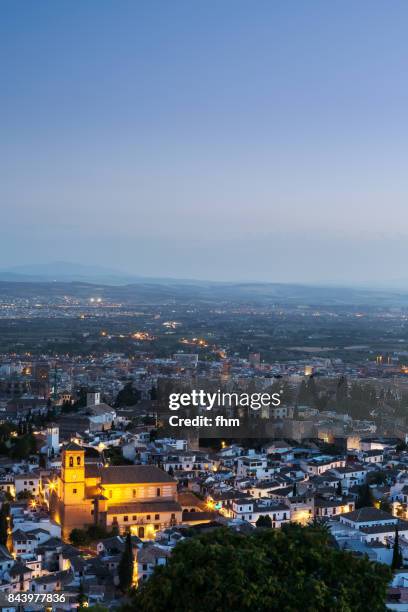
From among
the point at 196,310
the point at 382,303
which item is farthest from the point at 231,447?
the point at 382,303

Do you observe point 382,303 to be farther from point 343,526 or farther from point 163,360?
point 343,526

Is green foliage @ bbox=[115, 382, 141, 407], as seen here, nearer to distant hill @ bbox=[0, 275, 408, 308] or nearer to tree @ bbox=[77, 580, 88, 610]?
tree @ bbox=[77, 580, 88, 610]

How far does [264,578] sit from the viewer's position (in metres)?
6.99

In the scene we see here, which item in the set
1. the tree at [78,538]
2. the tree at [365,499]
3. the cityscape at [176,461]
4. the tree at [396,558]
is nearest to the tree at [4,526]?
the cityscape at [176,461]

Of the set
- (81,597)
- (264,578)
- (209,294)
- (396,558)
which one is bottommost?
(81,597)

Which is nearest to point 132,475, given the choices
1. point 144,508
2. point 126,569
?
point 144,508

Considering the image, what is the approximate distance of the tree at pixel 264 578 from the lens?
271 inches

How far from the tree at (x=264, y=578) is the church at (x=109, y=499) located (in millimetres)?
7265

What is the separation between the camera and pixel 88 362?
4519 cm

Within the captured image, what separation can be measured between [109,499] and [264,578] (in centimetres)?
866

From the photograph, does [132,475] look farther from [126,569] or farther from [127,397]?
[127,397]

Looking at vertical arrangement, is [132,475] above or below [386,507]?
above

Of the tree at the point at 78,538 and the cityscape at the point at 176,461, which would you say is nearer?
the cityscape at the point at 176,461

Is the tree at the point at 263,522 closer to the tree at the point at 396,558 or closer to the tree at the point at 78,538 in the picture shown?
the tree at the point at 396,558
